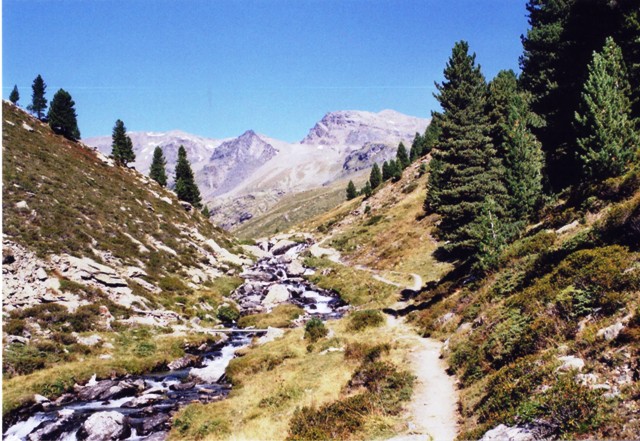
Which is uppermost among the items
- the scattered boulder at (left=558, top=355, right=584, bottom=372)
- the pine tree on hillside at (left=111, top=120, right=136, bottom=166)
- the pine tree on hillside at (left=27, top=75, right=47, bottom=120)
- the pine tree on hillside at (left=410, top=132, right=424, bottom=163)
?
the pine tree on hillside at (left=27, top=75, right=47, bottom=120)

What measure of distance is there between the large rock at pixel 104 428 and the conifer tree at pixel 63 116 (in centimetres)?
7147

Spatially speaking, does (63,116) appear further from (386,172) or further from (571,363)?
(386,172)

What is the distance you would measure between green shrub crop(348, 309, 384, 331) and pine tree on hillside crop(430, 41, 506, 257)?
8.12 meters

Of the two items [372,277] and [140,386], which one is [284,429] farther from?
[372,277]

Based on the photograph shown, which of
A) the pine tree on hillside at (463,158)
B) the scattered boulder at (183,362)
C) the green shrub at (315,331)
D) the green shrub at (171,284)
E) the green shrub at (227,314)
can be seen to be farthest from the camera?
the green shrub at (171,284)

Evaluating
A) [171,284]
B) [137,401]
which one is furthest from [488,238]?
[171,284]

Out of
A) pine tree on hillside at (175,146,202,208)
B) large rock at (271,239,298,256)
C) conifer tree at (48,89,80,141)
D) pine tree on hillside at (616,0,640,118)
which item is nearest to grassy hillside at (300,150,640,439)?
pine tree on hillside at (616,0,640,118)

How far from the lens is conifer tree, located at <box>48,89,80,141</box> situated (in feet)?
235

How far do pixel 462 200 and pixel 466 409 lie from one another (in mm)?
21978

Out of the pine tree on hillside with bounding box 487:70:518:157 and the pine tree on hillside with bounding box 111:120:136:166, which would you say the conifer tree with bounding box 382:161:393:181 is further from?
the pine tree on hillside with bounding box 111:120:136:166

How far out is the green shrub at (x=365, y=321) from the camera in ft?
97.5

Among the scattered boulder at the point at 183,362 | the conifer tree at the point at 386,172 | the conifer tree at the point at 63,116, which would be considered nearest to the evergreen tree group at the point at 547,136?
the scattered boulder at the point at 183,362

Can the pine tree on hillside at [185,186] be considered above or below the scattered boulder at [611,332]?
above

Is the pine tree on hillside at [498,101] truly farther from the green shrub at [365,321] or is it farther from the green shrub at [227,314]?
the green shrub at [227,314]
